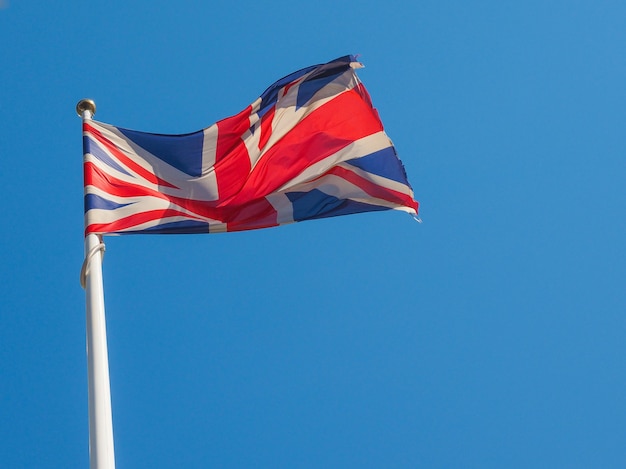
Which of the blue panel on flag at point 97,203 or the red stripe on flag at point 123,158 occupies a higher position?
the red stripe on flag at point 123,158


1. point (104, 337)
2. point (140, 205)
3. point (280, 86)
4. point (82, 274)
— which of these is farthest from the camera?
point (280, 86)

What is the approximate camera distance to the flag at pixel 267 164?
1408 cm

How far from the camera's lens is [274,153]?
15.5 metres

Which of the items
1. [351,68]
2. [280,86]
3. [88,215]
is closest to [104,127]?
[88,215]

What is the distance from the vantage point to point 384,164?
1512 cm

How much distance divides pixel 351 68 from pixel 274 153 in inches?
75.4

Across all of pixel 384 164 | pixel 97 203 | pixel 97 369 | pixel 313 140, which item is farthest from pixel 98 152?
pixel 97 369

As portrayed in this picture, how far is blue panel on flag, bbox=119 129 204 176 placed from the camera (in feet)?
48.2

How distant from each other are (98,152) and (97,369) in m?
4.23

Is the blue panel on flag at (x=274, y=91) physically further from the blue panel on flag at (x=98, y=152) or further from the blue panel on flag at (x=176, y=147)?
the blue panel on flag at (x=98, y=152)

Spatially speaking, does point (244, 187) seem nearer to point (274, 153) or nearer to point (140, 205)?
point (274, 153)

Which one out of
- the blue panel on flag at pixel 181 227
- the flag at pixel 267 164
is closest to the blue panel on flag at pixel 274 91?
the flag at pixel 267 164

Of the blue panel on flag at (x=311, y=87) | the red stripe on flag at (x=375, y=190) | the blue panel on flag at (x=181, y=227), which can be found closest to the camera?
the blue panel on flag at (x=181, y=227)

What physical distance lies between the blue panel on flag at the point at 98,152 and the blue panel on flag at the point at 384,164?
3.30 metres
